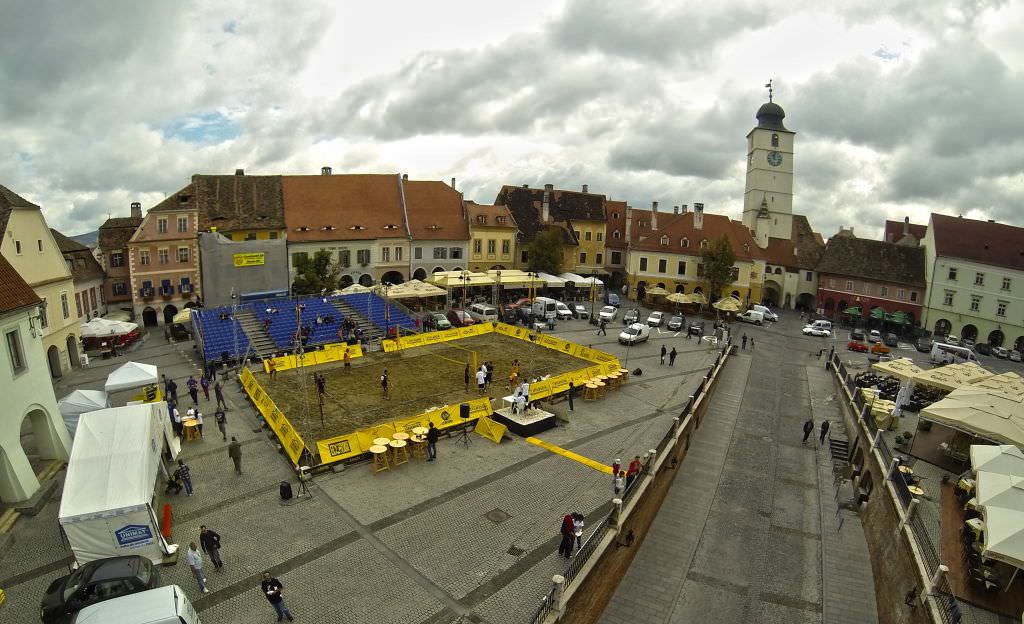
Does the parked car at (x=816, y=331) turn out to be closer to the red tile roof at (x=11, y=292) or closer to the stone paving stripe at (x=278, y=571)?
the stone paving stripe at (x=278, y=571)

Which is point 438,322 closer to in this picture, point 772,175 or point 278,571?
point 278,571

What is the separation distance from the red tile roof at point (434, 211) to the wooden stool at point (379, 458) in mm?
34950

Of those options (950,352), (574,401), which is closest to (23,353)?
(574,401)

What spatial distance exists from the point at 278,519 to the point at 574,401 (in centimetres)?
1410

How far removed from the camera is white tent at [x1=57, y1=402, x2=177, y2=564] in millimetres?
12789

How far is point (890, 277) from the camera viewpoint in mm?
Result: 54562

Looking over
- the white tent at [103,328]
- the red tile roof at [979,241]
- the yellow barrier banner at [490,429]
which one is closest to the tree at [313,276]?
the white tent at [103,328]

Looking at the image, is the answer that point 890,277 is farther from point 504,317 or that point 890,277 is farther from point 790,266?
point 504,317

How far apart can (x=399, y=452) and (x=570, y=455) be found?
20.1ft

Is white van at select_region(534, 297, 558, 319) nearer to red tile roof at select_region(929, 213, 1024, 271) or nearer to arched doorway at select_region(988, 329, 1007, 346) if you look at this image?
red tile roof at select_region(929, 213, 1024, 271)

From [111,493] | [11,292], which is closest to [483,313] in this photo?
[11,292]

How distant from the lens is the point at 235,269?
4025 centimetres

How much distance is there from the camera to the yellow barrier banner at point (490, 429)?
20.6m

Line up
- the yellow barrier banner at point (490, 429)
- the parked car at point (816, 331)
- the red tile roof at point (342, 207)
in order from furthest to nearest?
the parked car at point (816, 331) → the red tile roof at point (342, 207) → the yellow barrier banner at point (490, 429)
